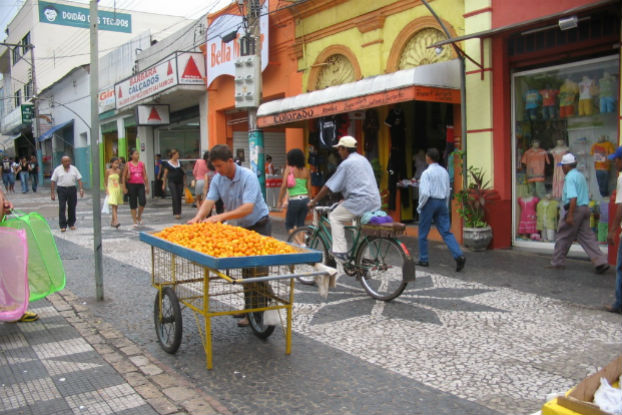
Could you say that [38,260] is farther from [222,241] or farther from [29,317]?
[222,241]

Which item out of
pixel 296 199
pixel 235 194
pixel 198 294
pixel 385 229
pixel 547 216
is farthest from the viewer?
pixel 547 216

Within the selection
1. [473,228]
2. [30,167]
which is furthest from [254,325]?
[30,167]

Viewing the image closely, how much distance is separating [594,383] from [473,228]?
7.51 m

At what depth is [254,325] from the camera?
534 cm

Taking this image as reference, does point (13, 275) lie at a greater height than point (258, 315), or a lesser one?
greater

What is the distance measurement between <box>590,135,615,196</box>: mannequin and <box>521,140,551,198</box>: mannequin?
86 cm

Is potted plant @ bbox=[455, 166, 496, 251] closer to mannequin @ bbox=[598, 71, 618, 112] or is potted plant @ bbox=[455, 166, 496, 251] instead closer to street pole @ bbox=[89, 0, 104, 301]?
mannequin @ bbox=[598, 71, 618, 112]

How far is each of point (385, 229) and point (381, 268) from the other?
1.58 ft

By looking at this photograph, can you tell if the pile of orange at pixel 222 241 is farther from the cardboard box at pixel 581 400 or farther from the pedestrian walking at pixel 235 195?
the cardboard box at pixel 581 400

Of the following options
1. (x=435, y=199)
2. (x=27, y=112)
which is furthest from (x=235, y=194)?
(x=27, y=112)

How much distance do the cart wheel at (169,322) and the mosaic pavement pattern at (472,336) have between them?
1255mm

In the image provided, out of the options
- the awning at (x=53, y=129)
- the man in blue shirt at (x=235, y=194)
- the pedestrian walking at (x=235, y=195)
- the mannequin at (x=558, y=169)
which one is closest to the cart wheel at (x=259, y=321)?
the pedestrian walking at (x=235, y=195)

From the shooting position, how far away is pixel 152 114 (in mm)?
22531

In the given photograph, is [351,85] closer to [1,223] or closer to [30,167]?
[1,223]
